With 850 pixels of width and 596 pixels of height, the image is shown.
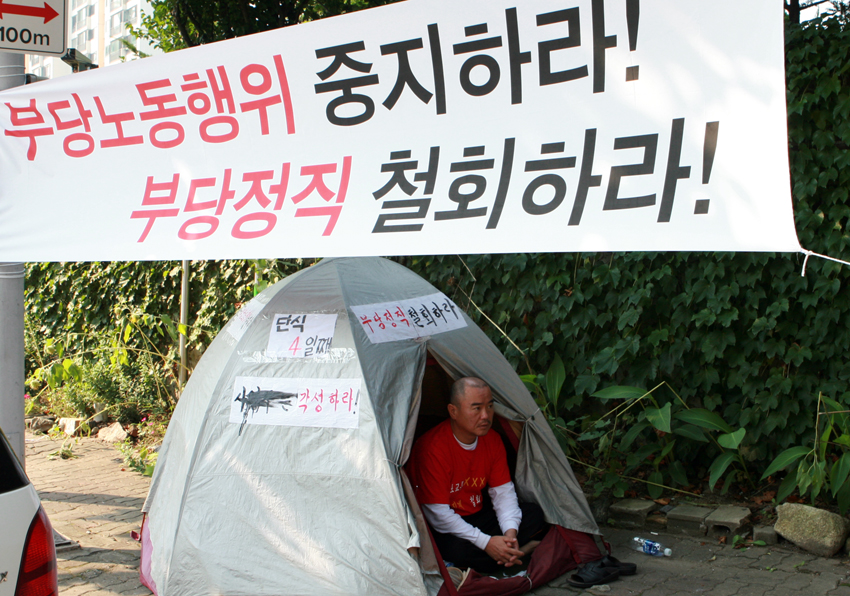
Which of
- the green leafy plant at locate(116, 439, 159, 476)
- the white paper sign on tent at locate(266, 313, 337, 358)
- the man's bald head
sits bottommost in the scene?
the green leafy plant at locate(116, 439, 159, 476)

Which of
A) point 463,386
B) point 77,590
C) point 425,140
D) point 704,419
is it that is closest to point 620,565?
point 704,419

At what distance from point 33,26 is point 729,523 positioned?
16.8 feet

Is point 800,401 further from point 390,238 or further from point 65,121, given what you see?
point 65,121

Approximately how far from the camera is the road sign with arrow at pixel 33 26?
13.4ft

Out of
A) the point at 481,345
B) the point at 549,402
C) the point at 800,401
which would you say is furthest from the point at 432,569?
the point at 800,401

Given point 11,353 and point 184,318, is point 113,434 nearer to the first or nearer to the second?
point 184,318

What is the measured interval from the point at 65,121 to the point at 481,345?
2.58 m

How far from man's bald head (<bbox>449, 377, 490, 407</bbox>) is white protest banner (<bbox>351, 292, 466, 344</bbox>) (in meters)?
0.34

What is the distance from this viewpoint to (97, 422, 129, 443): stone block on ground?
7.72 metres

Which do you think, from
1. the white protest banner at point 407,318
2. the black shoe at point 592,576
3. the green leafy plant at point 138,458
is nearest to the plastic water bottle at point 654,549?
the black shoe at point 592,576

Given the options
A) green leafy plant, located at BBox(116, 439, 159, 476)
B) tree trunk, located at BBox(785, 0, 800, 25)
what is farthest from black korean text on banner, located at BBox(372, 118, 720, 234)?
green leafy plant, located at BBox(116, 439, 159, 476)

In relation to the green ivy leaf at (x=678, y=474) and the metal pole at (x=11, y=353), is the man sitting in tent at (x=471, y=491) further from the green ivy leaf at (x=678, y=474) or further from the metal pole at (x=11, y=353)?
the metal pole at (x=11, y=353)

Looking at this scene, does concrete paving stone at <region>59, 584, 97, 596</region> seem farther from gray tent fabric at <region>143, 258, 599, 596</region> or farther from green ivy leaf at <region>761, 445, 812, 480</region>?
green ivy leaf at <region>761, 445, 812, 480</region>

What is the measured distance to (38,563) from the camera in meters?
2.18
